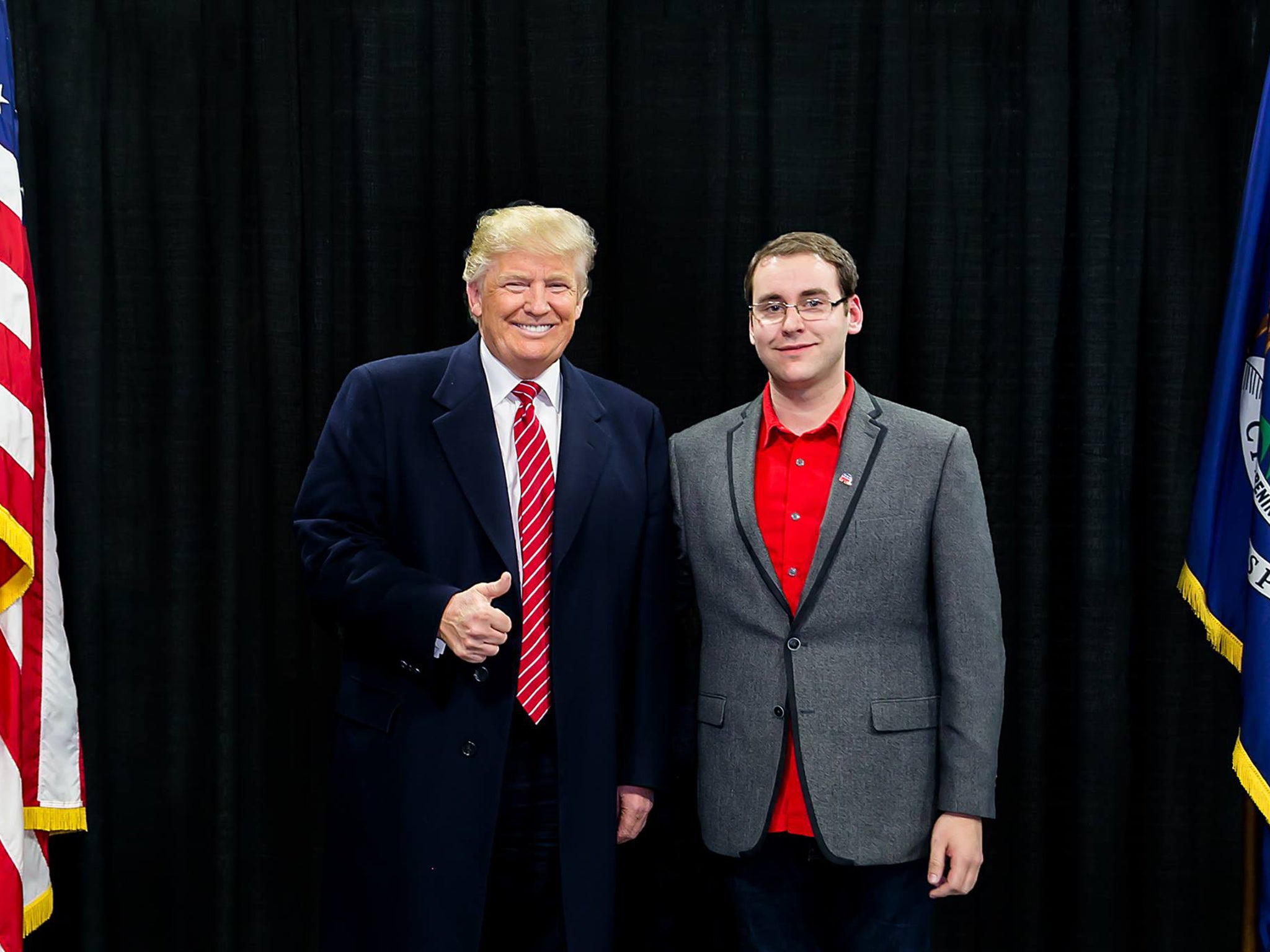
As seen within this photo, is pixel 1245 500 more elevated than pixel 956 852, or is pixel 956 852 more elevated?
pixel 1245 500

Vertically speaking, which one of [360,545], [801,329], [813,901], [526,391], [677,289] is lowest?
[813,901]

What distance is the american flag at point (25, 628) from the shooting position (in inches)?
77.9

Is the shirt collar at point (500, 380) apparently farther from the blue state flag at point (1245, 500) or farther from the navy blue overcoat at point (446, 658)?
the blue state flag at point (1245, 500)

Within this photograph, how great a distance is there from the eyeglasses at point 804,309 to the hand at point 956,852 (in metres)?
0.83

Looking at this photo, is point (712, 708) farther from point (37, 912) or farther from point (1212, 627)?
point (37, 912)

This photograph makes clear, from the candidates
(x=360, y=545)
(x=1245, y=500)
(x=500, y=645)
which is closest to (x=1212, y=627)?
(x=1245, y=500)

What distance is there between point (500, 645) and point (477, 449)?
33 centimetres

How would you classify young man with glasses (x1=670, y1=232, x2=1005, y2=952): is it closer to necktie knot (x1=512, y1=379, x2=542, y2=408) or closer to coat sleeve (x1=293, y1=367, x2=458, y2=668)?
necktie knot (x1=512, y1=379, x2=542, y2=408)

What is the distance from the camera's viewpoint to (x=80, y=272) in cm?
247

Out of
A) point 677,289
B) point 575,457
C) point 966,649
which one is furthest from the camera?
point 677,289

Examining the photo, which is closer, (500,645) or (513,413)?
(500,645)

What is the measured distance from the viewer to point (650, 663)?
1.87 metres

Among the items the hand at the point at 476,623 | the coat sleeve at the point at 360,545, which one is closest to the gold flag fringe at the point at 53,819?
the coat sleeve at the point at 360,545

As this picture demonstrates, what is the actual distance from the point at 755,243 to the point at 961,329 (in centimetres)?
51
